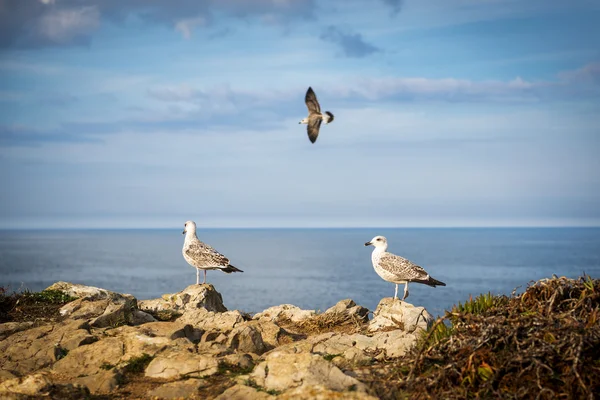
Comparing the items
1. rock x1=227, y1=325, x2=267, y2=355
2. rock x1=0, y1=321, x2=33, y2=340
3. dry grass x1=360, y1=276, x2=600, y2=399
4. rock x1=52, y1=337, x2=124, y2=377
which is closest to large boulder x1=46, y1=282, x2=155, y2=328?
rock x1=0, y1=321, x2=33, y2=340

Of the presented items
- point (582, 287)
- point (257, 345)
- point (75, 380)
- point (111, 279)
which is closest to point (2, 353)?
point (75, 380)

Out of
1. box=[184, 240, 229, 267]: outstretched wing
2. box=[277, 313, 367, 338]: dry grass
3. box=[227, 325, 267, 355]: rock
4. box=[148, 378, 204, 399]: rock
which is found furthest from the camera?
box=[184, 240, 229, 267]: outstretched wing

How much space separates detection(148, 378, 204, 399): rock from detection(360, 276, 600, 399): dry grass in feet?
10.6

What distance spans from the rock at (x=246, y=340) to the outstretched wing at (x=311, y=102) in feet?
29.5

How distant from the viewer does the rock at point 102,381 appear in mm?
13617

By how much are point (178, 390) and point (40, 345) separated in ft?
13.9

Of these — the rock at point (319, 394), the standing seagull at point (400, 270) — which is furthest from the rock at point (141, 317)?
the rock at point (319, 394)

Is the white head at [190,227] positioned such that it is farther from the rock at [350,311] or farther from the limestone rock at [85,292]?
the rock at [350,311]

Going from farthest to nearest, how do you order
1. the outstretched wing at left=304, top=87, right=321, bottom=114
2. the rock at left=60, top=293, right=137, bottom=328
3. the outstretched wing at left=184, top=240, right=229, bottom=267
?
the outstretched wing at left=304, top=87, right=321, bottom=114 → the outstretched wing at left=184, top=240, right=229, bottom=267 → the rock at left=60, top=293, right=137, bottom=328

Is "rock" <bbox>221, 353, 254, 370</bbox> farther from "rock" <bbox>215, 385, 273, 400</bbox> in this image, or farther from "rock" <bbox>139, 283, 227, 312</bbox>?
"rock" <bbox>139, 283, 227, 312</bbox>

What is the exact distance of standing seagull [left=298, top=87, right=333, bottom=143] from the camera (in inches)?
887

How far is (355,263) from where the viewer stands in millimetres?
158375

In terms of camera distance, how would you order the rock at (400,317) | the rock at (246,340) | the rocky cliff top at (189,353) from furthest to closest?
the rock at (400,317), the rock at (246,340), the rocky cliff top at (189,353)

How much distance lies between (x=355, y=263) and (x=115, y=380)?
145790 millimetres
